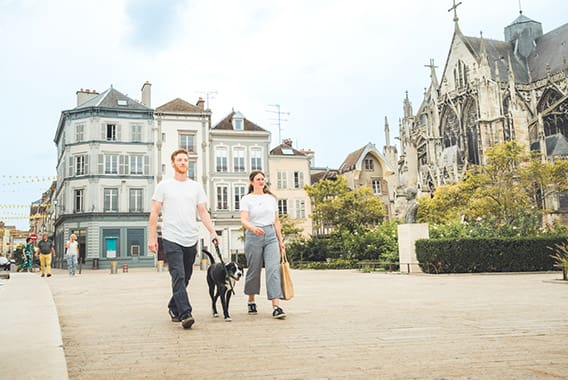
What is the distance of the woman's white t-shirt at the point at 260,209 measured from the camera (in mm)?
6285

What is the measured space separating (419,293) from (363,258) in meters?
15.0

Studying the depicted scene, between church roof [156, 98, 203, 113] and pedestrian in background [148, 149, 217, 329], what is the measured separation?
37.2 meters

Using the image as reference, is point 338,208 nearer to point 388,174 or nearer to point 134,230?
point 134,230

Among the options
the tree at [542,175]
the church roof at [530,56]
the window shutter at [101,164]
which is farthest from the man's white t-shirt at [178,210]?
the church roof at [530,56]

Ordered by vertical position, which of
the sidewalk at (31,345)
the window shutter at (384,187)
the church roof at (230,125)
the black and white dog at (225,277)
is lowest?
the sidewalk at (31,345)

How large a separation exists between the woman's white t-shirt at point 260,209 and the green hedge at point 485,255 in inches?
413

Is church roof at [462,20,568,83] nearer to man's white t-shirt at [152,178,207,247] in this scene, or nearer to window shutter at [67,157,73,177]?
window shutter at [67,157,73,177]

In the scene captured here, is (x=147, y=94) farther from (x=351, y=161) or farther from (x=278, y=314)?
(x=278, y=314)

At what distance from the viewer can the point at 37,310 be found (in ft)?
20.4

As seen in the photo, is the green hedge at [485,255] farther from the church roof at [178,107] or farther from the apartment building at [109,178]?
the church roof at [178,107]

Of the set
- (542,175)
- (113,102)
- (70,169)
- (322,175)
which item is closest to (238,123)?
(113,102)

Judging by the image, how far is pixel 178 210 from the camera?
5594 mm

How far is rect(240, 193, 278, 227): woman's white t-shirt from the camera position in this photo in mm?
6285

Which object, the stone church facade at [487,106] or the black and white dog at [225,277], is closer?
the black and white dog at [225,277]
